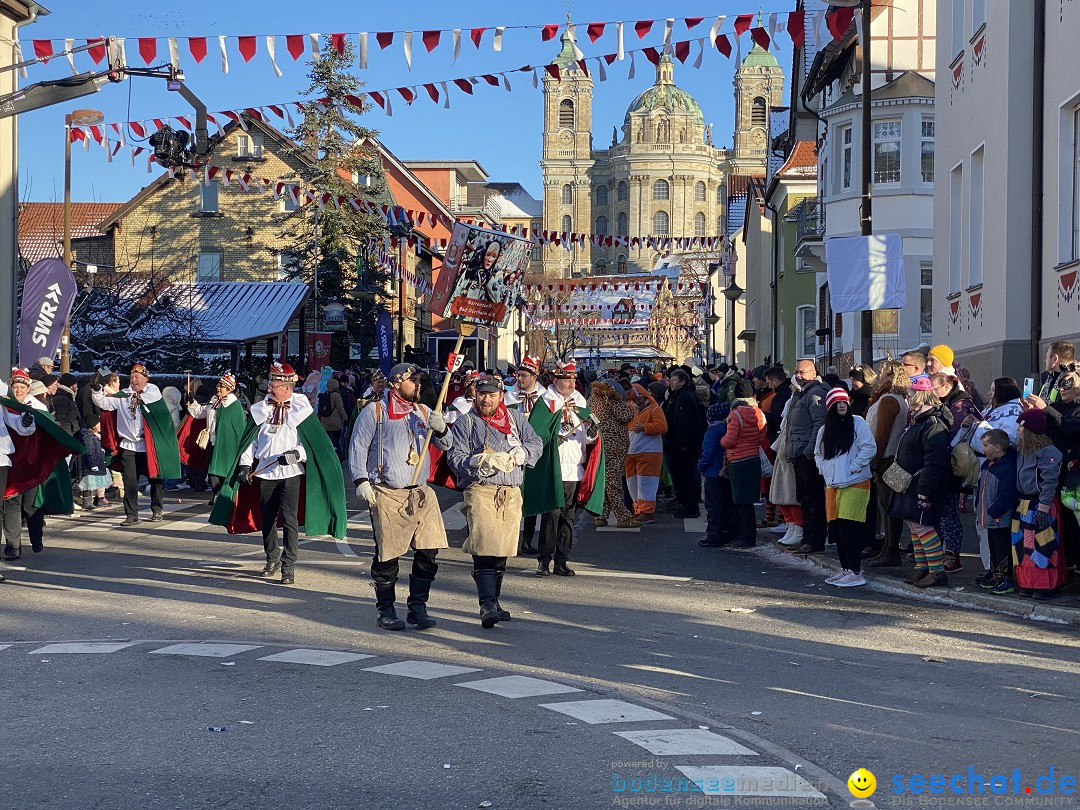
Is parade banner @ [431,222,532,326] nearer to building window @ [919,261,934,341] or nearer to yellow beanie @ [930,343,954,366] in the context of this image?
yellow beanie @ [930,343,954,366]

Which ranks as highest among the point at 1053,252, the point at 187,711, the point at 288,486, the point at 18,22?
the point at 18,22

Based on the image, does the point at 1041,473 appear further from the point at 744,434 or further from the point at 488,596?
the point at 744,434

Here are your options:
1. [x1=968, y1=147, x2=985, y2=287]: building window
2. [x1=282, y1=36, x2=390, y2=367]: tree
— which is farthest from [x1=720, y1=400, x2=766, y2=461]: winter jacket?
[x1=282, y1=36, x2=390, y2=367]: tree

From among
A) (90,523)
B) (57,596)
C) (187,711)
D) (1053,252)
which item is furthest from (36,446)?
(1053,252)

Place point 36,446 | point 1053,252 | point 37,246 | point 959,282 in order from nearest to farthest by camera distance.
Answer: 1. point 36,446
2. point 1053,252
3. point 959,282
4. point 37,246

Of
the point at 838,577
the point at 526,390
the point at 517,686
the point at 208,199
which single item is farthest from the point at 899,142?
the point at 208,199

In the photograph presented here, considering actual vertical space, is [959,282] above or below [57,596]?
above

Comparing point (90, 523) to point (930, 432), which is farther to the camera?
point (90, 523)

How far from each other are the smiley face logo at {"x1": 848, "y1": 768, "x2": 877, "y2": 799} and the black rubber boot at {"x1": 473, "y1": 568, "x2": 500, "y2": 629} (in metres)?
3.97

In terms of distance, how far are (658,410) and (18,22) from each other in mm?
14930

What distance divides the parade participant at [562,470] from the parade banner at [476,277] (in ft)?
15.9

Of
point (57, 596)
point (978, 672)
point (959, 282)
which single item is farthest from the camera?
point (959, 282)

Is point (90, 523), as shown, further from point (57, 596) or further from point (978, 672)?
point (978, 672)

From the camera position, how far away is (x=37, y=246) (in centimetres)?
5781
